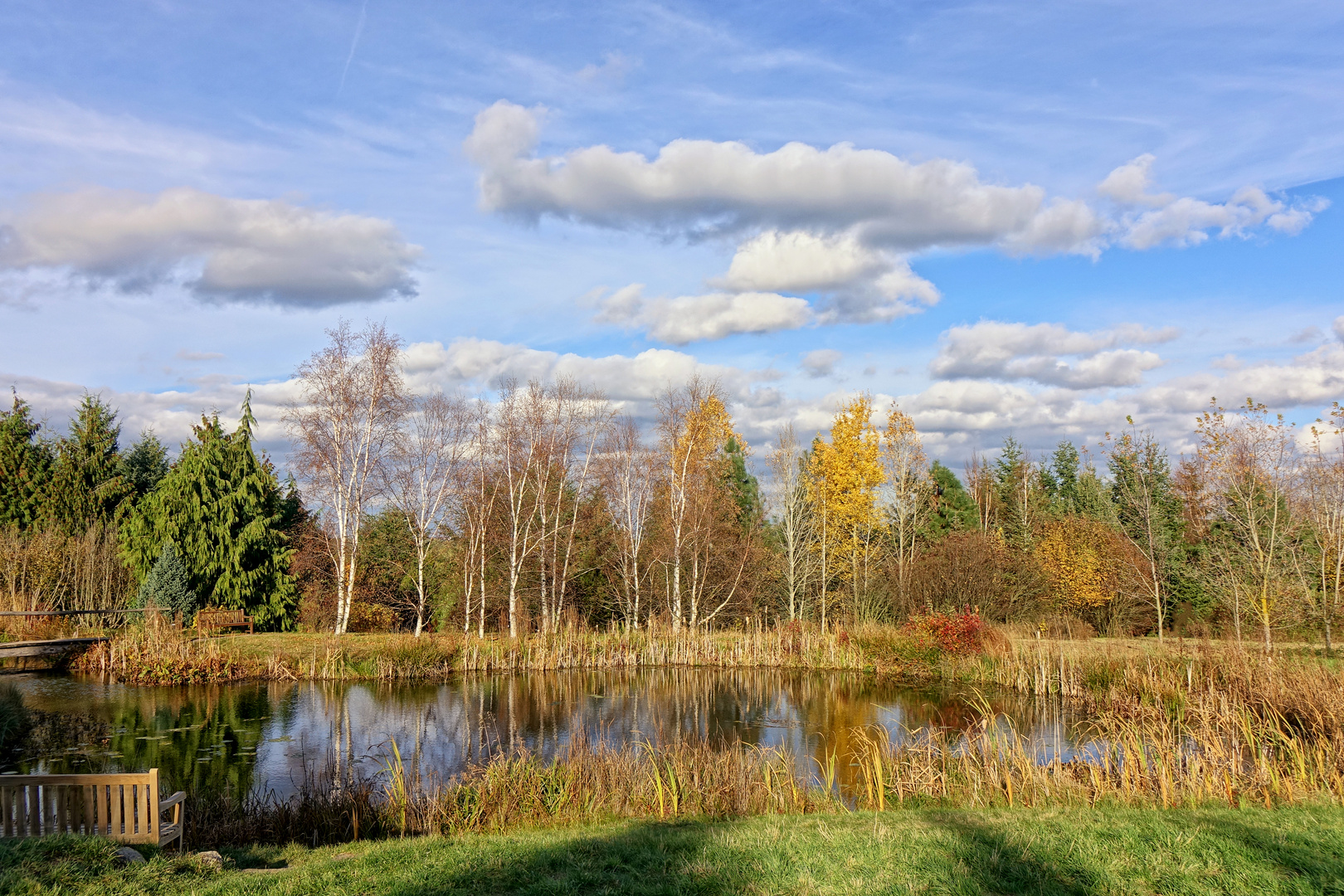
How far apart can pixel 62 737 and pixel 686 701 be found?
13197 mm

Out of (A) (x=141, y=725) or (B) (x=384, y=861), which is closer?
(B) (x=384, y=861)

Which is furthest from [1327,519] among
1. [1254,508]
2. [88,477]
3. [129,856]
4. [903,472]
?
[88,477]

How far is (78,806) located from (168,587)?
22.7 meters

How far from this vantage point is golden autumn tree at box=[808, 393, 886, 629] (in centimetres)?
3609

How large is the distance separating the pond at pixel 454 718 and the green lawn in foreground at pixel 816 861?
13.7 ft

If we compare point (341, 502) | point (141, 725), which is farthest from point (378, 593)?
point (141, 725)

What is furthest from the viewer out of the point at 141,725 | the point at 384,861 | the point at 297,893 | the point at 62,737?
the point at 141,725

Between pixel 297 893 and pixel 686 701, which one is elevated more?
pixel 297 893

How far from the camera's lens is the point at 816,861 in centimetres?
709

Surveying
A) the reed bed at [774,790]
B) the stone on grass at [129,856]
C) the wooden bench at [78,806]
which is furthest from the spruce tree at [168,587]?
the stone on grass at [129,856]

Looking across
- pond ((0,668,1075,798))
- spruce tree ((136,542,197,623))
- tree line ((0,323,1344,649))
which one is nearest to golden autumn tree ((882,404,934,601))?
tree line ((0,323,1344,649))

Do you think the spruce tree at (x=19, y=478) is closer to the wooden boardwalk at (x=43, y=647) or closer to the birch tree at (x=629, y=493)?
the wooden boardwalk at (x=43, y=647)

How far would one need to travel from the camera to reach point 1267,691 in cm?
1296

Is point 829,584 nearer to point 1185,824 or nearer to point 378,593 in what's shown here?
point 378,593
